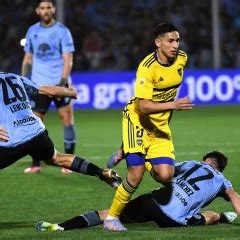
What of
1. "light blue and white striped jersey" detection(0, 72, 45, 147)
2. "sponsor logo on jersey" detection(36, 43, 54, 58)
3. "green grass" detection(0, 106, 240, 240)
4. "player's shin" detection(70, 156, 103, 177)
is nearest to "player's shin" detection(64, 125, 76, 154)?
"green grass" detection(0, 106, 240, 240)

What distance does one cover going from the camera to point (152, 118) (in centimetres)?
831

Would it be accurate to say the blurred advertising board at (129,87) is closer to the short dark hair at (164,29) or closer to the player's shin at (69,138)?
the player's shin at (69,138)

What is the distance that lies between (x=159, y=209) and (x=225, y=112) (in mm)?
13573

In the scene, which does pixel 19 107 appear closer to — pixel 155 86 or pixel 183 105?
pixel 155 86

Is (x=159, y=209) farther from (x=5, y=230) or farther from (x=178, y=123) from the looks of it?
(x=178, y=123)

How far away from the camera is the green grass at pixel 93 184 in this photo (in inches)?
303

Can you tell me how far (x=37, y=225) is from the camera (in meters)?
7.90

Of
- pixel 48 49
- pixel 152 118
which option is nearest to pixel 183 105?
pixel 152 118

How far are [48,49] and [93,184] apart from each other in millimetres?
2233

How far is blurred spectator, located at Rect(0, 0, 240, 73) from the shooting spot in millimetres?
24297

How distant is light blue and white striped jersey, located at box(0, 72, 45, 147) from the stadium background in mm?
1807

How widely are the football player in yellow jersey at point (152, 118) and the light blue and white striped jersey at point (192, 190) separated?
14 cm

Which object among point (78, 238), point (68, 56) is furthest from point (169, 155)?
point (68, 56)

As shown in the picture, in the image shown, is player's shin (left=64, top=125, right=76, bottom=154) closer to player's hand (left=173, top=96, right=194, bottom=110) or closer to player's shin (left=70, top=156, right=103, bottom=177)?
player's shin (left=70, top=156, right=103, bottom=177)
